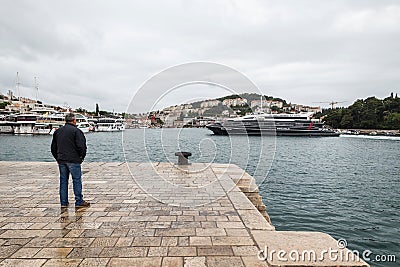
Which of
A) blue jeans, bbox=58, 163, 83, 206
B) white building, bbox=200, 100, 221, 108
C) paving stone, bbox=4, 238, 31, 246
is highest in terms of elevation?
white building, bbox=200, 100, 221, 108

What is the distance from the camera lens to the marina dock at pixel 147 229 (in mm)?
3617

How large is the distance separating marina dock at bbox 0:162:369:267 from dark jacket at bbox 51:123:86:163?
3.51 feet

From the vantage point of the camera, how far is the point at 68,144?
579 cm

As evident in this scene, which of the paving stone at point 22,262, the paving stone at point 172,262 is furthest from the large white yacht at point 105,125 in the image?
the paving stone at point 172,262

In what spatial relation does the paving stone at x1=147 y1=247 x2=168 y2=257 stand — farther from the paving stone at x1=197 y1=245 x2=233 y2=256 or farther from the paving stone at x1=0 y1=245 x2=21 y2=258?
the paving stone at x1=0 y1=245 x2=21 y2=258

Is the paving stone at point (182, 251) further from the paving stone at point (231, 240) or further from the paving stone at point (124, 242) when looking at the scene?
the paving stone at point (124, 242)

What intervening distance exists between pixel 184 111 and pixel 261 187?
875 cm

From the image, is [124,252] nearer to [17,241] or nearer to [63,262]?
[63,262]

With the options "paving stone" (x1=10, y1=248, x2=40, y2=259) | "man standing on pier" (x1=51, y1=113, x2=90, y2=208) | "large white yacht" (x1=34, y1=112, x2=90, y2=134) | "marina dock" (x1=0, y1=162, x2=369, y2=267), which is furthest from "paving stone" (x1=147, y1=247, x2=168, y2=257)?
"large white yacht" (x1=34, y1=112, x2=90, y2=134)

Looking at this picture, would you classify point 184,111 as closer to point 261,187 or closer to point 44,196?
point 44,196

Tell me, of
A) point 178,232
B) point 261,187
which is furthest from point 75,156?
point 261,187

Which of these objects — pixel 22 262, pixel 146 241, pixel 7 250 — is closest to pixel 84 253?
pixel 22 262

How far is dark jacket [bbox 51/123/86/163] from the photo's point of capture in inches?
227

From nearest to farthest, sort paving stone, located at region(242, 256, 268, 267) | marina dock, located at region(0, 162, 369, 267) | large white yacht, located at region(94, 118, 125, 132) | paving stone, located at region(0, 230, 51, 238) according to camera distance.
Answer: paving stone, located at region(242, 256, 268, 267) → marina dock, located at region(0, 162, 369, 267) → paving stone, located at region(0, 230, 51, 238) → large white yacht, located at region(94, 118, 125, 132)
